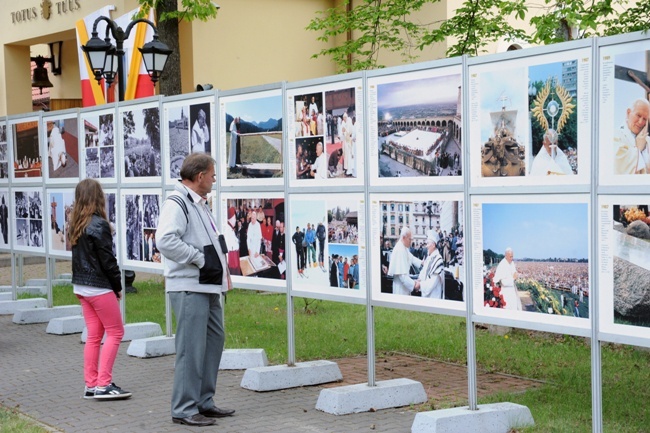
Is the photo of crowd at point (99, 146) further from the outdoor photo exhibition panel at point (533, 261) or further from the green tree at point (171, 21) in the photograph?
the outdoor photo exhibition panel at point (533, 261)

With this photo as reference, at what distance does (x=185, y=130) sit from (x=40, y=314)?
498cm

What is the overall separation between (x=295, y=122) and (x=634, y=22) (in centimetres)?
481

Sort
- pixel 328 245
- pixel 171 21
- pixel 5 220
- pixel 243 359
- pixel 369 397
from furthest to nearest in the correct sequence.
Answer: pixel 171 21 → pixel 5 220 → pixel 243 359 → pixel 328 245 → pixel 369 397

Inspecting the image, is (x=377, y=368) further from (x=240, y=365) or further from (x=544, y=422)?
(x=544, y=422)

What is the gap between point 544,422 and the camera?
7270mm

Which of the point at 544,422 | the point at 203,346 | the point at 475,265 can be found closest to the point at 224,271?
the point at 203,346

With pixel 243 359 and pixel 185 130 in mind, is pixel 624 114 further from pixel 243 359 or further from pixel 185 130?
pixel 185 130

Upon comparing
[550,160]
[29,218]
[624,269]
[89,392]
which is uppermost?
[550,160]

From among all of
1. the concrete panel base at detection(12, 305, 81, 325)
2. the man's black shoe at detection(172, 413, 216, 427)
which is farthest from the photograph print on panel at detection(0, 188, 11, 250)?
the man's black shoe at detection(172, 413, 216, 427)

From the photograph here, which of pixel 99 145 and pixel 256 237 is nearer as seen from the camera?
pixel 256 237

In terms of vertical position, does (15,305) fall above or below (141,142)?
below

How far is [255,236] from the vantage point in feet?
30.6

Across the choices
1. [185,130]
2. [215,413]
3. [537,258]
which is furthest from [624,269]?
[185,130]

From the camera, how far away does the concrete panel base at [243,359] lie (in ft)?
32.7
